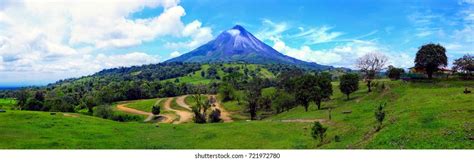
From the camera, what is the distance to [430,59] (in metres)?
53.2

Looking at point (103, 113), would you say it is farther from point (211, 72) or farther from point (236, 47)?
point (211, 72)

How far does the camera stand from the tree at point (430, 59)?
51.8m

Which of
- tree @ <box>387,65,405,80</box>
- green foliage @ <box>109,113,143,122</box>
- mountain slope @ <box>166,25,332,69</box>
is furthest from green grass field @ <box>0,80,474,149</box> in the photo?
green foliage @ <box>109,113,143,122</box>

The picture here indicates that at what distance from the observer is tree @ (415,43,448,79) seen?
51781mm

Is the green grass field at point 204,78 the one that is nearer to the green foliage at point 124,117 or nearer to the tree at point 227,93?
the tree at point 227,93

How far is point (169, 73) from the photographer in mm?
184250

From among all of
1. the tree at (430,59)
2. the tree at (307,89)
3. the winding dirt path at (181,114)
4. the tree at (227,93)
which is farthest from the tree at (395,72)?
the tree at (227,93)

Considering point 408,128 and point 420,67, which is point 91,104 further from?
point 408,128

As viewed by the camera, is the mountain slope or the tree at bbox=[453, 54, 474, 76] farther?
the tree at bbox=[453, 54, 474, 76]

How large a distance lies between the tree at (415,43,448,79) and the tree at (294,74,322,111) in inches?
535

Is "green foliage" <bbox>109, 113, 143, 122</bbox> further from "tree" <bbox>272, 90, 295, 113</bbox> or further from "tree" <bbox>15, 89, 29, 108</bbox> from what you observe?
"tree" <bbox>272, 90, 295, 113</bbox>

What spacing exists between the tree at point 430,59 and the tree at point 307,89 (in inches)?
535
